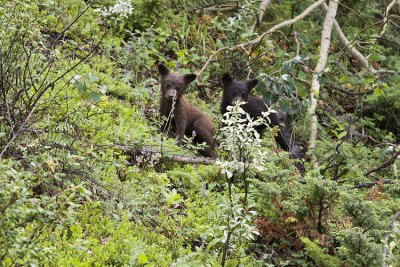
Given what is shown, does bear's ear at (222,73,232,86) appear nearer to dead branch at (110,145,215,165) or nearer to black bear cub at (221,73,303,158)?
black bear cub at (221,73,303,158)

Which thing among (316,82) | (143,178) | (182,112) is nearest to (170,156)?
(143,178)

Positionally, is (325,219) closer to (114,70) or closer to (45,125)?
(45,125)

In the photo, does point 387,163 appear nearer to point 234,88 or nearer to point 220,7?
A: point 234,88

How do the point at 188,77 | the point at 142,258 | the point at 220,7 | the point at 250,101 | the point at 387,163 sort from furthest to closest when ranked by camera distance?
the point at 220,7
the point at 250,101
the point at 188,77
the point at 387,163
the point at 142,258

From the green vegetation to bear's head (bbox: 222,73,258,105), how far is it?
18.2 inches

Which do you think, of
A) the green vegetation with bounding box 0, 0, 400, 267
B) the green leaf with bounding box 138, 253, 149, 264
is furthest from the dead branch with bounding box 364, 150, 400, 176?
the green leaf with bounding box 138, 253, 149, 264

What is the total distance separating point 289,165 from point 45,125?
311 cm

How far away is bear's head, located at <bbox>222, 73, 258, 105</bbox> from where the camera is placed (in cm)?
1109

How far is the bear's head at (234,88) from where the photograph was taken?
11.1 meters

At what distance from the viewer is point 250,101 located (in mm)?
11617

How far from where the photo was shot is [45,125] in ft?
24.1

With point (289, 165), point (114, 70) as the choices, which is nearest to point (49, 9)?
point (114, 70)

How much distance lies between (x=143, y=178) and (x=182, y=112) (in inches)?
111

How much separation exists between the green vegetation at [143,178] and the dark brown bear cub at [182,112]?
0.31m
